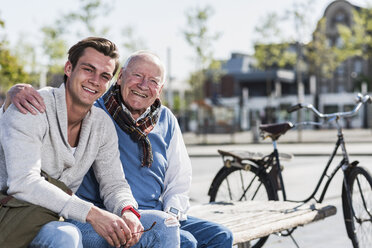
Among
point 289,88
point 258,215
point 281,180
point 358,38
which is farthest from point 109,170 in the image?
point 289,88

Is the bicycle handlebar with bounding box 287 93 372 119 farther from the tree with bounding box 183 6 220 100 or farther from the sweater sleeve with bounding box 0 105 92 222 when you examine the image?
the tree with bounding box 183 6 220 100

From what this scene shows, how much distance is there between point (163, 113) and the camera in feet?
11.2

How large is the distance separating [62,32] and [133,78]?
2619cm

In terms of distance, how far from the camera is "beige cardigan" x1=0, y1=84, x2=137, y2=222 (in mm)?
2414

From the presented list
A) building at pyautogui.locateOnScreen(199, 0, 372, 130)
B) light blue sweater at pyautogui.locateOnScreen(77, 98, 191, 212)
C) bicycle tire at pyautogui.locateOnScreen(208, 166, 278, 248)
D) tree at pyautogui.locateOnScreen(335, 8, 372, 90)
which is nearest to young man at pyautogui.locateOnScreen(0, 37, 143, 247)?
light blue sweater at pyautogui.locateOnScreen(77, 98, 191, 212)

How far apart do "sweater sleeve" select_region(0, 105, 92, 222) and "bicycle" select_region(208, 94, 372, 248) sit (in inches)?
97.3

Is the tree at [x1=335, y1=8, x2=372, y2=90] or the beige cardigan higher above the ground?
the tree at [x1=335, y1=8, x2=372, y2=90]

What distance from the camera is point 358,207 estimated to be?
15.0 ft

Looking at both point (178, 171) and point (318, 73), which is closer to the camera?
point (178, 171)

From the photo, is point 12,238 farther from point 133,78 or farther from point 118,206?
point 133,78

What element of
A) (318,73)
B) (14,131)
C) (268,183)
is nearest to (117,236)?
(14,131)

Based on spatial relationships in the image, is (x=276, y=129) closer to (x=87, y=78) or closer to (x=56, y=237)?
(x=87, y=78)

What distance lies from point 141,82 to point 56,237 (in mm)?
1210

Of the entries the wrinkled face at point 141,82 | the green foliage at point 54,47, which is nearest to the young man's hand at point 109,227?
the wrinkled face at point 141,82
